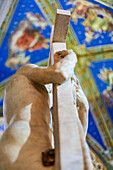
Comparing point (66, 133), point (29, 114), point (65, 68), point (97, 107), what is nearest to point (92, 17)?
point (97, 107)

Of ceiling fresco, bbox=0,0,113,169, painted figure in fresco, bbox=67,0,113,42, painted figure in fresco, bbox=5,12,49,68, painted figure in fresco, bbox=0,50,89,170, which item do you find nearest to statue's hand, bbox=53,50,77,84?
painted figure in fresco, bbox=0,50,89,170

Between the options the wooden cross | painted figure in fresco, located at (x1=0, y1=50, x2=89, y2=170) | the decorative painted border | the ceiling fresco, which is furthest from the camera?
the decorative painted border

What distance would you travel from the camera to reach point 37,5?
6871 mm

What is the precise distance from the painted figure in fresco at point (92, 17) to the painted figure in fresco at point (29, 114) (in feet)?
17.6

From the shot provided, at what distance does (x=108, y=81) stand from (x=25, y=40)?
3370mm

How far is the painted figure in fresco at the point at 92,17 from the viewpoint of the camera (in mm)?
7137

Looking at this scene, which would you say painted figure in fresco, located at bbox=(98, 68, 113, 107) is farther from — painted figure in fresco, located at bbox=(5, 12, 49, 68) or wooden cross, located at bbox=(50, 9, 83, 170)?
wooden cross, located at bbox=(50, 9, 83, 170)

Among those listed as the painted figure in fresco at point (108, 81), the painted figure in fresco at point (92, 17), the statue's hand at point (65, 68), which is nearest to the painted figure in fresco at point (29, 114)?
the statue's hand at point (65, 68)

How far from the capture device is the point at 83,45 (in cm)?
787

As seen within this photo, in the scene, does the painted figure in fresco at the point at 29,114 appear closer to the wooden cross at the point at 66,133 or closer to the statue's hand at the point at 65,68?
the statue's hand at the point at 65,68

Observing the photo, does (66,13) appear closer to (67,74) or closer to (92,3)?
(67,74)

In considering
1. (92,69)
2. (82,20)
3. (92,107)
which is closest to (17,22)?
(82,20)

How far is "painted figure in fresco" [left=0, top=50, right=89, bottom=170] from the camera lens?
1512 mm

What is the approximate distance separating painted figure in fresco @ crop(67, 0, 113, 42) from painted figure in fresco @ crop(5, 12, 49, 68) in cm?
115
